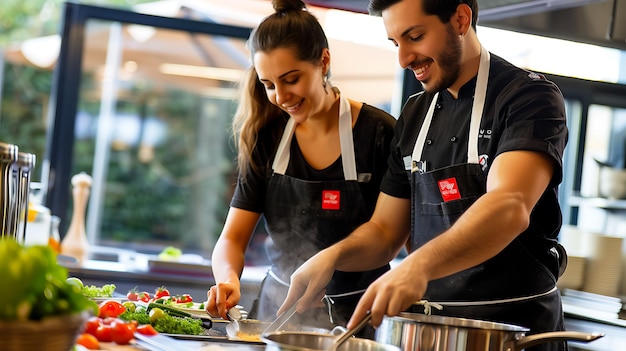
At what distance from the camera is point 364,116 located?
2.64 metres

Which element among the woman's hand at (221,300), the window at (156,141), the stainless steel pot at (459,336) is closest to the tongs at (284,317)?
the woman's hand at (221,300)

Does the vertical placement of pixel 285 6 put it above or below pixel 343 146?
above

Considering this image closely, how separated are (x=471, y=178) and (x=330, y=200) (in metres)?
0.58

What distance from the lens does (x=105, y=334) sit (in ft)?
5.71

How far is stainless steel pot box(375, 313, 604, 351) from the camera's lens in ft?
4.89

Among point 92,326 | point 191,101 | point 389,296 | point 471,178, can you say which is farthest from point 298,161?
point 191,101

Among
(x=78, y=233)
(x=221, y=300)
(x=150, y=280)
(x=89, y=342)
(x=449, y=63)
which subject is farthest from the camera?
(x=78, y=233)

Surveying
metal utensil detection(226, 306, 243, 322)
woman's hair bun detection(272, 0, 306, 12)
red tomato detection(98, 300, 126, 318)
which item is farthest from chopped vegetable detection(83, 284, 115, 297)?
woman's hair bun detection(272, 0, 306, 12)

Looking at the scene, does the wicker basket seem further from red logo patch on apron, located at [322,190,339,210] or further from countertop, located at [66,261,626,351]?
countertop, located at [66,261,626,351]

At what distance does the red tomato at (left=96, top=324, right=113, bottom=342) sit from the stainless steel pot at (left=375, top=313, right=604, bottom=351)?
1.87 feet

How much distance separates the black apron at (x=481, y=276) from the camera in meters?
2.09

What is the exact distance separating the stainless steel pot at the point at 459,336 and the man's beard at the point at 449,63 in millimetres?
799

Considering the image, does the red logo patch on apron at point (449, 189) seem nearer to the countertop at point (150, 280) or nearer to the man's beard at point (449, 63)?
the man's beard at point (449, 63)

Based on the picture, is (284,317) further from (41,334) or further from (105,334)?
(41,334)
